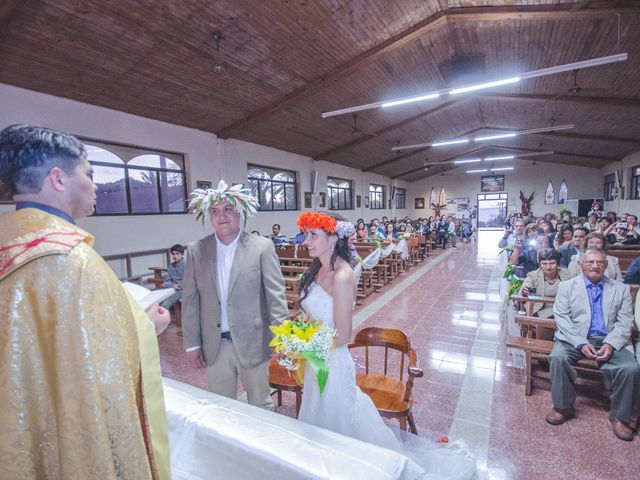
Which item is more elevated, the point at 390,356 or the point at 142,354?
the point at 142,354

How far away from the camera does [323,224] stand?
172cm

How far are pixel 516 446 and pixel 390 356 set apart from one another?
149 centimetres

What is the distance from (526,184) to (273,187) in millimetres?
14989

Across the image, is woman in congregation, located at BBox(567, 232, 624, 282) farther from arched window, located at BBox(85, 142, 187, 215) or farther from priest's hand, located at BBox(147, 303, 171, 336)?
arched window, located at BBox(85, 142, 187, 215)

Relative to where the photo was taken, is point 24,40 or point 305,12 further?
point 305,12

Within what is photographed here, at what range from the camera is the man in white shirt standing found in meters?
1.81

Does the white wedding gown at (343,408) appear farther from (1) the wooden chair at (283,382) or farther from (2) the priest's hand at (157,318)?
(2) the priest's hand at (157,318)

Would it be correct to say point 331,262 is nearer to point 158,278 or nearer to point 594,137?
point 158,278

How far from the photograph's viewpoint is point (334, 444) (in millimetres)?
1187

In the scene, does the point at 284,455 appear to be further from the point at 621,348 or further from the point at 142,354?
the point at 621,348

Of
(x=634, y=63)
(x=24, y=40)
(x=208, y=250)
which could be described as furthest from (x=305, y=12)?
(x=634, y=63)

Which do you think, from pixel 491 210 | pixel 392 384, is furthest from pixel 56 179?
pixel 491 210

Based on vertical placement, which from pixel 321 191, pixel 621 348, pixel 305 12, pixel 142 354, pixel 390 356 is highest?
pixel 305 12

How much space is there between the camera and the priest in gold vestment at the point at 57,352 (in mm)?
617
